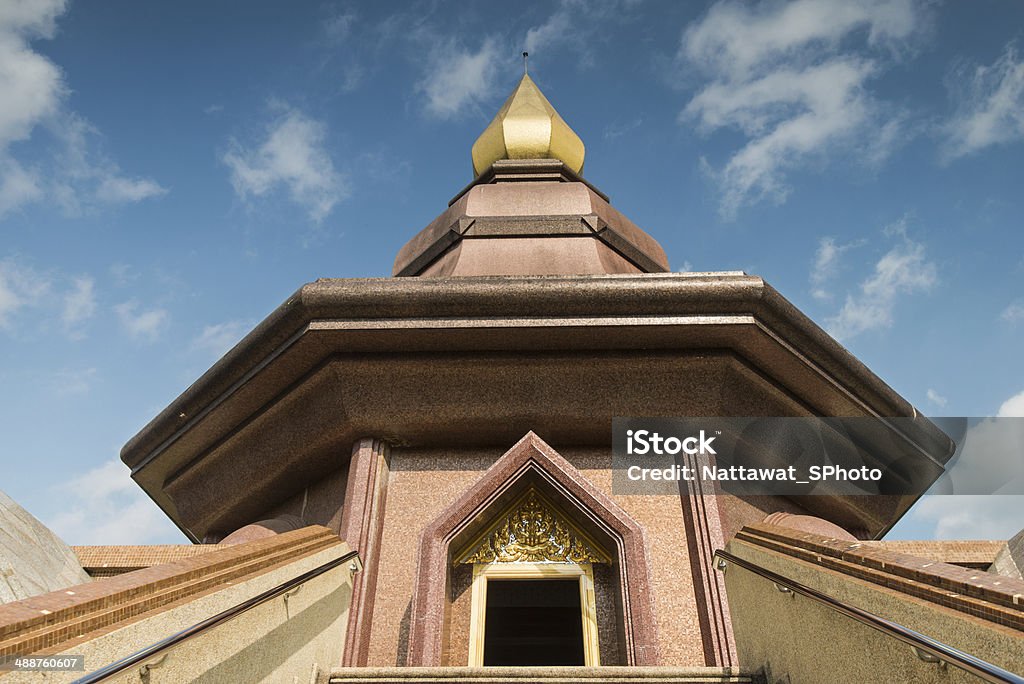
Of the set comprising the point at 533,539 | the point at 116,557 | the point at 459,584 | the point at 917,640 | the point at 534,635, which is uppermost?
the point at 534,635

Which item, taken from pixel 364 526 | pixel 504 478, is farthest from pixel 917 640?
pixel 364 526

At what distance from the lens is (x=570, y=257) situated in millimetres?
8109

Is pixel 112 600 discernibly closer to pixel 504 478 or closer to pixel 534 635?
pixel 504 478

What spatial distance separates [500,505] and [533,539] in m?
0.40

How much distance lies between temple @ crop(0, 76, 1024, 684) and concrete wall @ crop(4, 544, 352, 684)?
2cm

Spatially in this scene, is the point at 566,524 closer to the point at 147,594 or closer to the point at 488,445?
the point at 488,445

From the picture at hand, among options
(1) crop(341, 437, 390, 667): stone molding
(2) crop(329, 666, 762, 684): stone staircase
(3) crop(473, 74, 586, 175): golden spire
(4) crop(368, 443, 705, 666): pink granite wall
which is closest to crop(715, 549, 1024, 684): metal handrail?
(2) crop(329, 666, 762, 684): stone staircase

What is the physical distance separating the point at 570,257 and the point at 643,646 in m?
4.08

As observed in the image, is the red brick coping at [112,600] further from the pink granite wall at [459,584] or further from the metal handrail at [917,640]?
the metal handrail at [917,640]

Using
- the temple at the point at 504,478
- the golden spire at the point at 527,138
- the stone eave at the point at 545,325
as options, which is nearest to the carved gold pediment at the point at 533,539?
the temple at the point at 504,478

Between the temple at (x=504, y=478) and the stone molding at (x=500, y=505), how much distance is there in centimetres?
2

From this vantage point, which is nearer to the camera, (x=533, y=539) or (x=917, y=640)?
(x=917, y=640)

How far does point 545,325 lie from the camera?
6355 millimetres

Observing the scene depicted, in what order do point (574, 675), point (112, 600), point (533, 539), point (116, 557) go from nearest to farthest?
point (112, 600)
point (574, 675)
point (533, 539)
point (116, 557)
